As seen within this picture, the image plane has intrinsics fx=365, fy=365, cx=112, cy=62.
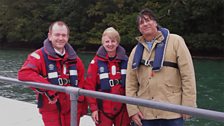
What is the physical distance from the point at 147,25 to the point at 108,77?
0.63 metres

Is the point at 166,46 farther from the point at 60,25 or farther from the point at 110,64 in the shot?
the point at 60,25

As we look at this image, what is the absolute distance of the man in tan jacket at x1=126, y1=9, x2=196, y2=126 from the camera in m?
2.94

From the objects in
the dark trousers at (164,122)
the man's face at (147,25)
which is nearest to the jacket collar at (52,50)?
the man's face at (147,25)

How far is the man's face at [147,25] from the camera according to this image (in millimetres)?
3025

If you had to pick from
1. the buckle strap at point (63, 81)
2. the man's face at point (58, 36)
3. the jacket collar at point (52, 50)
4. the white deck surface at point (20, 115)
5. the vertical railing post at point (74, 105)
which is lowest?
the white deck surface at point (20, 115)

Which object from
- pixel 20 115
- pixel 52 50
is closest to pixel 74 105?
pixel 52 50

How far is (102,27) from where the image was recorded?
40.3 metres

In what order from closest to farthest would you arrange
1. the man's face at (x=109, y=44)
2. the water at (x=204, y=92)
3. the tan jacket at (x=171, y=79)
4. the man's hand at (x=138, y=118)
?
the tan jacket at (x=171, y=79) → the man's hand at (x=138, y=118) → the man's face at (x=109, y=44) → the water at (x=204, y=92)

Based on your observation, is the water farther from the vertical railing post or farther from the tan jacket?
the vertical railing post

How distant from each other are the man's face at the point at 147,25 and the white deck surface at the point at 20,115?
151 cm

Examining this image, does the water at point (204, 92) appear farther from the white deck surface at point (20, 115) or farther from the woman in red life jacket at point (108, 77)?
the woman in red life jacket at point (108, 77)

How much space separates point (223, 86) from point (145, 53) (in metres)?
15.6

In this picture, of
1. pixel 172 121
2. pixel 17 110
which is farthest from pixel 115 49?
pixel 17 110

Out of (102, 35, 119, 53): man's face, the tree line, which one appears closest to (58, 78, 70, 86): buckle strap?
(102, 35, 119, 53): man's face
